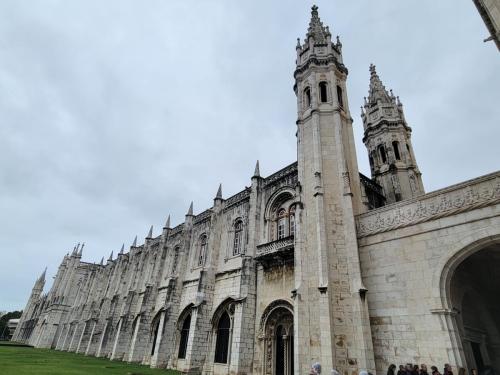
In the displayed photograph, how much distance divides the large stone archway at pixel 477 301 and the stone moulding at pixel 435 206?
1.41 metres

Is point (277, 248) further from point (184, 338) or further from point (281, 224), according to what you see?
point (184, 338)

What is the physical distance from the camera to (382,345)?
1071cm

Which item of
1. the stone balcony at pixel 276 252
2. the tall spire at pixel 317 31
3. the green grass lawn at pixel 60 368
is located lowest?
the green grass lawn at pixel 60 368

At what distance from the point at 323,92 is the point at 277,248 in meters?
9.58

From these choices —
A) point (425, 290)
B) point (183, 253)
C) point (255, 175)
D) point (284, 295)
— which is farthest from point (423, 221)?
point (183, 253)

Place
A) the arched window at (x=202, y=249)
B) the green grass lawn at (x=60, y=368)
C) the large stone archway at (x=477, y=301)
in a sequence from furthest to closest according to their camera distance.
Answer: the arched window at (x=202, y=249) → the green grass lawn at (x=60, y=368) → the large stone archway at (x=477, y=301)

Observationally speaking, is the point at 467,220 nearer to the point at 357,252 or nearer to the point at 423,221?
the point at 423,221

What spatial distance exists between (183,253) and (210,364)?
9104mm

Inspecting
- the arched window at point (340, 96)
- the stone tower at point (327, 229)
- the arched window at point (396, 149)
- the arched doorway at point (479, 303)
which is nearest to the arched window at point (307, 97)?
the stone tower at point (327, 229)

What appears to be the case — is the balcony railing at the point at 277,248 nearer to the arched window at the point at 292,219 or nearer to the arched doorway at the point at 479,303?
the arched window at the point at 292,219

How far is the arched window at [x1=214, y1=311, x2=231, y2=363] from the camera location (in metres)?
17.7

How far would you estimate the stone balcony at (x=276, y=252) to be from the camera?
15734 millimetres

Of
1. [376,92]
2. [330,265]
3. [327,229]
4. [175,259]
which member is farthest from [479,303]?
[175,259]

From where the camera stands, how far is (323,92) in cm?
1791
